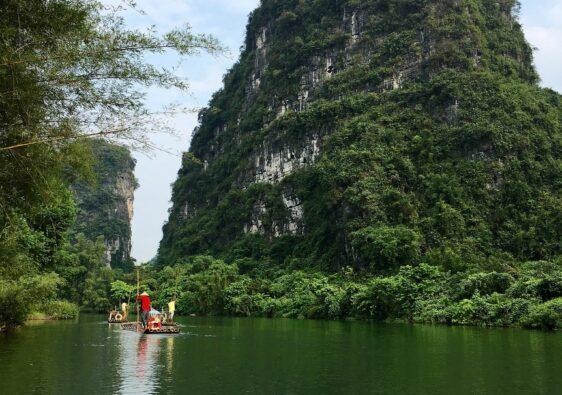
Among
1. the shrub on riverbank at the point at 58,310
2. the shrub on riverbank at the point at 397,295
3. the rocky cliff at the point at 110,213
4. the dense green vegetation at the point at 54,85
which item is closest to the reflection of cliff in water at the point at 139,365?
the dense green vegetation at the point at 54,85

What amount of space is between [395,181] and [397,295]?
19.9 m

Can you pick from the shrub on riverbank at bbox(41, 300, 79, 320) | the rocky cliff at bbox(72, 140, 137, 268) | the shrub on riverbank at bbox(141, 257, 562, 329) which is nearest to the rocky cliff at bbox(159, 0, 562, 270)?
the shrub on riverbank at bbox(141, 257, 562, 329)

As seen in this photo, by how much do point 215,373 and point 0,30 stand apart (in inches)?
306

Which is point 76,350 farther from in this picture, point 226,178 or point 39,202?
point 226,178

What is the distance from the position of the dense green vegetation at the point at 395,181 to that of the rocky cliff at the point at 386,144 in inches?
6.1

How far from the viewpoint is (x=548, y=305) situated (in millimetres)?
22625

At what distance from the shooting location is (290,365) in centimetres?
1313

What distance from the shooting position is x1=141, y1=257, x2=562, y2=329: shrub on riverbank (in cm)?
2464

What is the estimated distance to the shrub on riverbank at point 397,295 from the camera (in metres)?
24.6

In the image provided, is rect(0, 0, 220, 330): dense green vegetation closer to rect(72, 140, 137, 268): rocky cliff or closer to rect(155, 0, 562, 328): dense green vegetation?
rect(155, 0, 562, 328): dense green vegetation

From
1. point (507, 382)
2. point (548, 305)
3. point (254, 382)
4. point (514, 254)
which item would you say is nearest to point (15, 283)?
point (254, 382)

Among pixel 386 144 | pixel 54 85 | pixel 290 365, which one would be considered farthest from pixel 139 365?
pixel 386 144

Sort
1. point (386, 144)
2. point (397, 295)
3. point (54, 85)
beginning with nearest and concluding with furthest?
point (54, 85), point (397, 295), point (386, 144)

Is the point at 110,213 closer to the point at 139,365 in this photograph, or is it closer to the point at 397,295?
the point at 397,295
